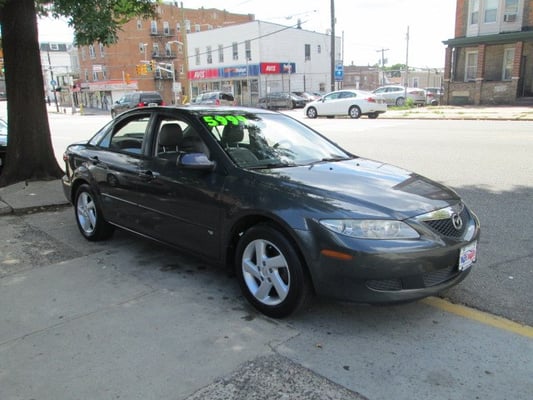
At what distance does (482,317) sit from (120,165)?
3.64m

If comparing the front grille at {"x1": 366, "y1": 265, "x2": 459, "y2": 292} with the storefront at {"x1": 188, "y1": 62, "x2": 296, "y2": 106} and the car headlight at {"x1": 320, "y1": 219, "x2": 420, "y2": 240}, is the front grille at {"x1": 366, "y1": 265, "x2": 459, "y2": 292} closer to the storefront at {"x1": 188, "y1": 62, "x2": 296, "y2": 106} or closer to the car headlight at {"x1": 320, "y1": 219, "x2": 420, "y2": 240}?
the car headlight at {"x1": 320, "y1": 219, "x2": 420, "y2": 240}

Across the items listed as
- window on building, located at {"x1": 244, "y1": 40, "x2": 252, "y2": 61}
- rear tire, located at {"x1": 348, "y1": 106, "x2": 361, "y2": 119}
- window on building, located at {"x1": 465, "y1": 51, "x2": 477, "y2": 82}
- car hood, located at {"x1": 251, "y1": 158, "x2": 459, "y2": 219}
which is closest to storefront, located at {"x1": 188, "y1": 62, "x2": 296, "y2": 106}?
window on building, located at {"x1": 244, "y1": 40, "x2": 252, "y2": 61}

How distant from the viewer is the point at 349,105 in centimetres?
2405

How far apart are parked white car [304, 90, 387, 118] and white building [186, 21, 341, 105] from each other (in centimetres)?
1945

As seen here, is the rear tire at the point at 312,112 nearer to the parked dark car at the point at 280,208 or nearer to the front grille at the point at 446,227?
the parked dark car at the point at 280,208

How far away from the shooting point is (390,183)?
3.75 m

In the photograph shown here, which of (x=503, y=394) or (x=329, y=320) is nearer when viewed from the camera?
(x=503, y=394)

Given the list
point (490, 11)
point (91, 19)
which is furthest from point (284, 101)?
point (91, 19)

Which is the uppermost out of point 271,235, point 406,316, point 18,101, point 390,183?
point 18,101

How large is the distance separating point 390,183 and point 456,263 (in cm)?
80

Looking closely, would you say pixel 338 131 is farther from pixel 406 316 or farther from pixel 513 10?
pixel 513 10

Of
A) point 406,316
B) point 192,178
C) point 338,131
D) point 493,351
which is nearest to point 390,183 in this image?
point 406,316

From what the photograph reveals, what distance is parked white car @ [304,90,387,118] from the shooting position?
77.2 feet

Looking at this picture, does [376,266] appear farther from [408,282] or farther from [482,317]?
[482,317]
